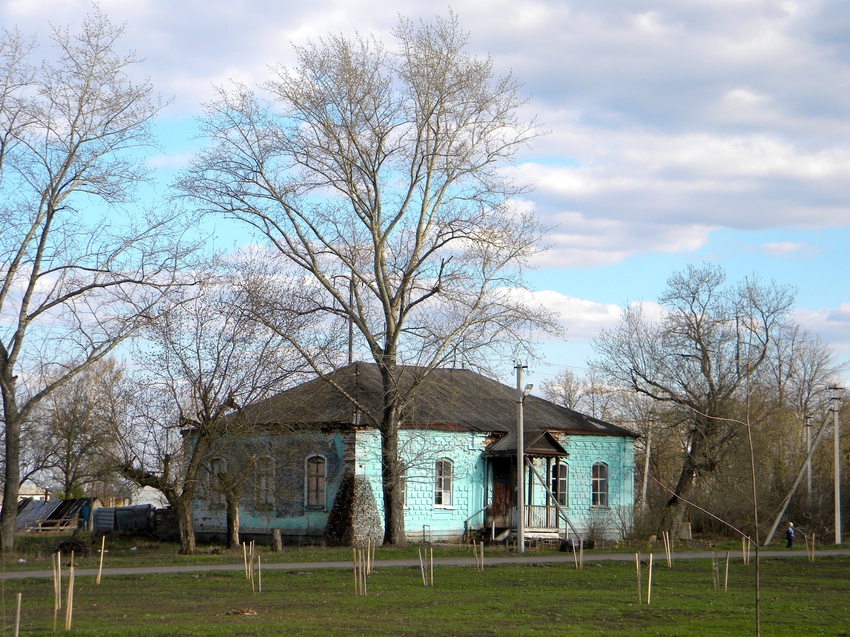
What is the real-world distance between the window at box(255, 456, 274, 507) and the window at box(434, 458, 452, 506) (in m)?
6.02

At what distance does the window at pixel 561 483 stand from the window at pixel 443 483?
15.7ft

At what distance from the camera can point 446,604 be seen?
655 inches

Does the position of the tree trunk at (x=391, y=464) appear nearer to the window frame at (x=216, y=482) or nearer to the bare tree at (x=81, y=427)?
the window frame at (x=216, y=482)

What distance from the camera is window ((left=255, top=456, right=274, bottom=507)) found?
31.1 m

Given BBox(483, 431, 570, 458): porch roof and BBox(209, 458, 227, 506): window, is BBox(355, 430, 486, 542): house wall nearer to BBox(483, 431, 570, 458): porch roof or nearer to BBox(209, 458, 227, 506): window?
BBox(483, 431, 570, 458): porch roof

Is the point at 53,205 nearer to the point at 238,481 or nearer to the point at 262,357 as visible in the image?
the point at 262,357

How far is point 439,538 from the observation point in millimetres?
34844

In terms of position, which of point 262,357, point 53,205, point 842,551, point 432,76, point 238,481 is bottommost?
point 842,551

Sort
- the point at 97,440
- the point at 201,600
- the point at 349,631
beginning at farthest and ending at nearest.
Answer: the point at 97,440 → the point at 201,600 → the point at 349,631

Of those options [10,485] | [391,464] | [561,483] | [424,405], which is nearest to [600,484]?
[561,483]

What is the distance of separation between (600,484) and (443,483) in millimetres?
7349

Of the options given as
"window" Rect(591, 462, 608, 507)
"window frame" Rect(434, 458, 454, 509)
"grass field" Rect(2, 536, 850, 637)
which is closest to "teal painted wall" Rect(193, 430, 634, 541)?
"window frame" Rect(434, 458, 454, 509)

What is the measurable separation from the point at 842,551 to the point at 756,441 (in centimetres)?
948

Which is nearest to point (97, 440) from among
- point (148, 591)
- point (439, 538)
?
point (439, 538)
